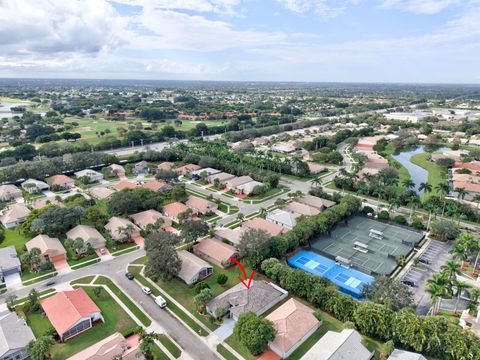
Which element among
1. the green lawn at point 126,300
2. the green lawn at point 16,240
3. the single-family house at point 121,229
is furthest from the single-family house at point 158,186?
the green lawn at point 126,300

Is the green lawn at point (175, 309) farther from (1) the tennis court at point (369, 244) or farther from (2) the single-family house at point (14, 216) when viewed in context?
(2) the single-family house at point (14, 216)

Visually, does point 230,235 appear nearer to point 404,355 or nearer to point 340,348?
point 340,348

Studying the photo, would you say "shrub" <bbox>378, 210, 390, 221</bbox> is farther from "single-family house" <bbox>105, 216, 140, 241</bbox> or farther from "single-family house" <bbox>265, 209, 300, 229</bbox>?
"single-family house" <bbox>105, 216, 140, 241</bbox>

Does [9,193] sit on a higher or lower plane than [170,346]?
higher

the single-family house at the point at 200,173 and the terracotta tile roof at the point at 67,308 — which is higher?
the single-family house at the point at 200,173

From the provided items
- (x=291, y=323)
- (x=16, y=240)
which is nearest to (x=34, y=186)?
(x=16, y=240)

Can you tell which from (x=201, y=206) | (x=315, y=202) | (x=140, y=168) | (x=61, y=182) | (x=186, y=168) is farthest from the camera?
(x=140, y=168)
